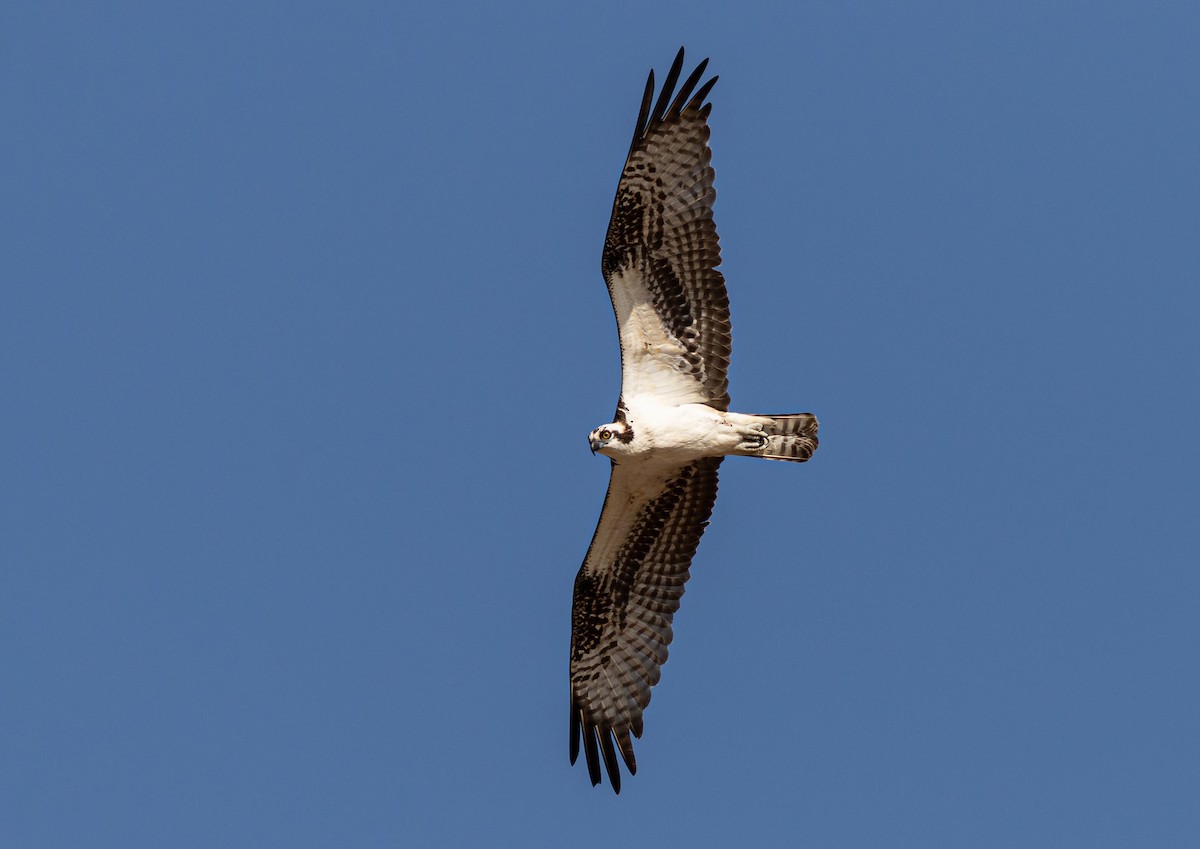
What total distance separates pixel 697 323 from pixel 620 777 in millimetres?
4392

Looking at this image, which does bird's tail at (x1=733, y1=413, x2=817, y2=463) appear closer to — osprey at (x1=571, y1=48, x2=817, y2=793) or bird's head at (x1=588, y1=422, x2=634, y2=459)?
osprey at (x1=571, y1=48, x2=817, y2=793)

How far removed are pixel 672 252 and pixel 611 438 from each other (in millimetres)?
1675

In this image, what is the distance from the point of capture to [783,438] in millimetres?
16203

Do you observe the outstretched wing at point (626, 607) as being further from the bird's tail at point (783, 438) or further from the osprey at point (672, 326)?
the bird's tail at point (783, 438)

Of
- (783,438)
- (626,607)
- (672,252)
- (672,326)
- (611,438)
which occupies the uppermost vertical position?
(672,252)

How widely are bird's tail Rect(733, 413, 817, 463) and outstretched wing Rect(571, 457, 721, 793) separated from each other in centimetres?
73

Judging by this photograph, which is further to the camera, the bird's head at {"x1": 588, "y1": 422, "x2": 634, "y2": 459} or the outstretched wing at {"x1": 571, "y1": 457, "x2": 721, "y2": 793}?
the outstretched wing at {"x1": 571, "y1": 457, "x2": 721, "y2": 793}

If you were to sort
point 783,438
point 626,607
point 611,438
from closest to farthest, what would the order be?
1. point 611,438
2. point 783,438
3. point 626,607

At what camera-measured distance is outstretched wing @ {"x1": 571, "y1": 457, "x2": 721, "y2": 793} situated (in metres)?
16.9

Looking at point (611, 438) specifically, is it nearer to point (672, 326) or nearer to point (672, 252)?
point (672, 326)

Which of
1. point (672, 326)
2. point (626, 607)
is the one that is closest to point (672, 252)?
point (672, 326)

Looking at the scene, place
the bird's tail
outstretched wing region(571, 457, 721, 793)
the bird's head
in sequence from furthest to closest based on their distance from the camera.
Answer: outstretched wing region(571, 457, 721, 793), the bird's tail, the bird's head

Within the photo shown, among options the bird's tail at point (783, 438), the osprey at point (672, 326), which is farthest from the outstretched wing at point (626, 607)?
the bird's tail at point (783, 438)

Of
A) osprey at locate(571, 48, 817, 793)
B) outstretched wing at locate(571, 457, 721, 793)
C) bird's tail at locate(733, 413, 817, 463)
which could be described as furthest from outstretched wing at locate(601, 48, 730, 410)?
outstretched wing at locate(571, 457, 721, 793)
